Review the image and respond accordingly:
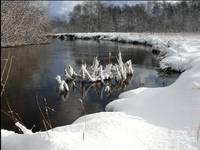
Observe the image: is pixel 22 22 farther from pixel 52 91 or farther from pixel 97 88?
pixel 52 91

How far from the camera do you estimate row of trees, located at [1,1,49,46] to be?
4409 centimetres

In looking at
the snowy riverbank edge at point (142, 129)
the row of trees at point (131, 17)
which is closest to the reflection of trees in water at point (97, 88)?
the snowy riverbank edge at point (142, 129)

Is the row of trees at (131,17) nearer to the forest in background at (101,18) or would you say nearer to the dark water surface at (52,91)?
the forest in background at (101,18)

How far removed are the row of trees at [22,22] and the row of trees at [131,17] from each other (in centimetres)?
3189

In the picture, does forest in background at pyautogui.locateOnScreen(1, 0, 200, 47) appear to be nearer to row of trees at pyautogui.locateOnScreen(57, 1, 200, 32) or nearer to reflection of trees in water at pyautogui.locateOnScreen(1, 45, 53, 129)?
row of trees at pyautogui.locateOnScreen(57, 1, 200, 32)

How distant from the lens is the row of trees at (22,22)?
44088 millimetres

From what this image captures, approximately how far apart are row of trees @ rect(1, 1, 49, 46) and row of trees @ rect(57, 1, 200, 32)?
31887 mm

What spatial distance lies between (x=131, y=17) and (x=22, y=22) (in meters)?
55.3

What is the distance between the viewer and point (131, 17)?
335ft

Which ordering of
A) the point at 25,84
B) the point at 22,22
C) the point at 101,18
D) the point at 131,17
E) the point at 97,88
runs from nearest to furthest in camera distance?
1. the point at 97,88
2. the point at 25,84
3. the point at 22,22
4. the point at 131,17
5. the point at 101,18

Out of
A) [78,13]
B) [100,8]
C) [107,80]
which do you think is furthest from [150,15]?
[107,80]

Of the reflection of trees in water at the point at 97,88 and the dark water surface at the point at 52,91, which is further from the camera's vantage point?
the reflection of trees in water at the point at 97,88

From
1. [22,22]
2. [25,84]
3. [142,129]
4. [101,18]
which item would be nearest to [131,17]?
[101,18]

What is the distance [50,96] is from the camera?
17.6 metres
